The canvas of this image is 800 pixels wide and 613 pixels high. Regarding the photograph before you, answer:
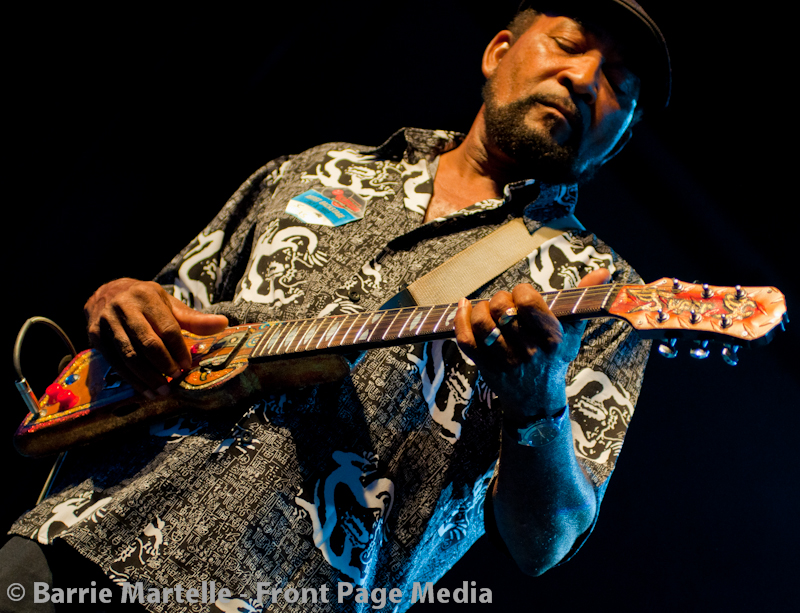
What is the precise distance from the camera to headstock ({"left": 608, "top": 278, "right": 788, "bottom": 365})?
0.79 m

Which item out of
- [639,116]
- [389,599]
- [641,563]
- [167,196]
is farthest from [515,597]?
[167,196]

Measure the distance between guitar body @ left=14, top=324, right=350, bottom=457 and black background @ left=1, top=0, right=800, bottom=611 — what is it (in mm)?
817

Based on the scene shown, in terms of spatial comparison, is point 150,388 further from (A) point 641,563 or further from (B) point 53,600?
(A) point 641,563

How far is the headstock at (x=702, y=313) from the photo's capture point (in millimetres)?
786

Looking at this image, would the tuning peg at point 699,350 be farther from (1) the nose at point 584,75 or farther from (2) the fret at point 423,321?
(1) the nose at point 584,75

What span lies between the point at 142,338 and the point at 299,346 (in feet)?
1.17

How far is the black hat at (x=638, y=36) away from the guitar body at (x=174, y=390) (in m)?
1.35

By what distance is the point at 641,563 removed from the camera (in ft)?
6.36

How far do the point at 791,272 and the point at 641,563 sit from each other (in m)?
1.18

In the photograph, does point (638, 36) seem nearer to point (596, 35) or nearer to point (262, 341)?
point (596, 35)

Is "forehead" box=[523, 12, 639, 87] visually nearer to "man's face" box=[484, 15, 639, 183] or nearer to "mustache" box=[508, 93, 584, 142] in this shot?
"man's face" box=[484, 15, 639, 183]

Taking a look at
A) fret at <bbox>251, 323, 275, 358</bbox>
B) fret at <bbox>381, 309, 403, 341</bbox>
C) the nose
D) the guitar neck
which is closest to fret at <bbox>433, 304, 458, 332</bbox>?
the guitar neck

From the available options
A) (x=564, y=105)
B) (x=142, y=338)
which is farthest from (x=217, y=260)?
(x=564, y=105)

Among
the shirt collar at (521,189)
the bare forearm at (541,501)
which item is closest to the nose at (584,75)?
the shirt collar at (521,189)
